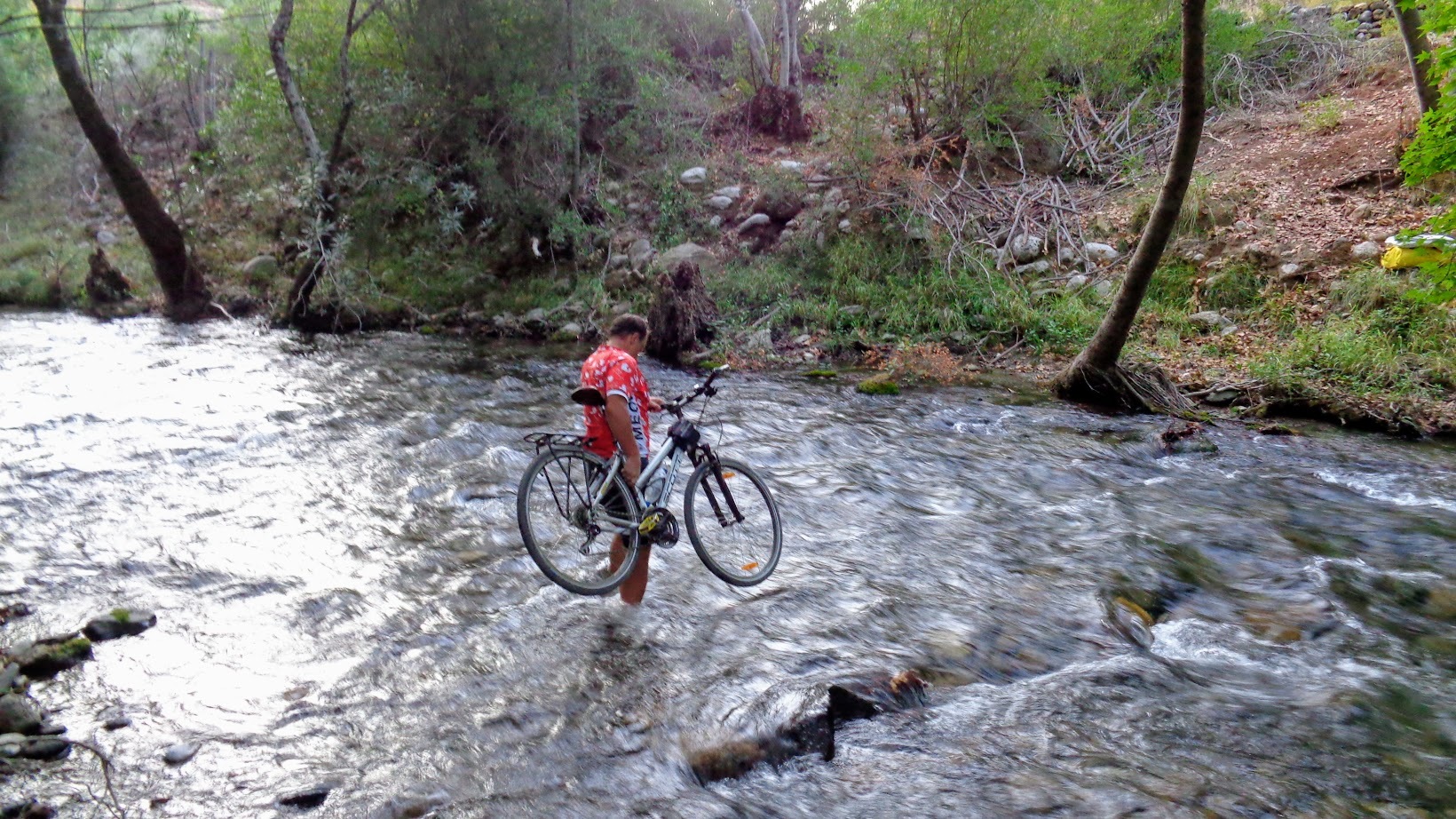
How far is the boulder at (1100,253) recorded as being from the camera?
13516 millimetres

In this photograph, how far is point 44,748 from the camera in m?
3.76

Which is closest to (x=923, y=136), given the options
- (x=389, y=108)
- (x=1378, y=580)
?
(x=389, y=108)

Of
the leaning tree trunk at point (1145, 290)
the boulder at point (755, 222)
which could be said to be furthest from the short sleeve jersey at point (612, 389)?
the boulder at point (755, 222)

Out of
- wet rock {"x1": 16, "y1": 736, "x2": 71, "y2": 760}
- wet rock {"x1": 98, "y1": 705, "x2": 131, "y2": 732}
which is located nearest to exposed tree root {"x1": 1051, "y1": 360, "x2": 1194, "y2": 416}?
wet rock {"x1": 98, "y1": 705, "x2": 131, "y2": 732}

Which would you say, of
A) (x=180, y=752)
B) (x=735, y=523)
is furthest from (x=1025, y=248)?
(x=180, y=752)

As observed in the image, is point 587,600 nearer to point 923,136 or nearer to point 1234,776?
point 1234,776

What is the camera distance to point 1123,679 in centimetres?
465

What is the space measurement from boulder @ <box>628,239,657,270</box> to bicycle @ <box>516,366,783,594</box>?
11192mm

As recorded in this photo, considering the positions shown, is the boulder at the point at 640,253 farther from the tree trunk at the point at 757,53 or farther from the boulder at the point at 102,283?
the boulder at the point at 102,283

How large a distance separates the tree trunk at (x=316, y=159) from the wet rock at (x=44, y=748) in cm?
1278

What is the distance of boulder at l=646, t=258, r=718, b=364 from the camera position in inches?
522

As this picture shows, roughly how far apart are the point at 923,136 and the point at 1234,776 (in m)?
13.6

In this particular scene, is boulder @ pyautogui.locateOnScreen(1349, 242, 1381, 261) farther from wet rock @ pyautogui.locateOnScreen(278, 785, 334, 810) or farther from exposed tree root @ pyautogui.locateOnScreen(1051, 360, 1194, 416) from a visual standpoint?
wet rock @ pyautogui.locateOnScreen(278, 785, 334, 810)

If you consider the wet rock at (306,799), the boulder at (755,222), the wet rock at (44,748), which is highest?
the boulder at (755,222)
